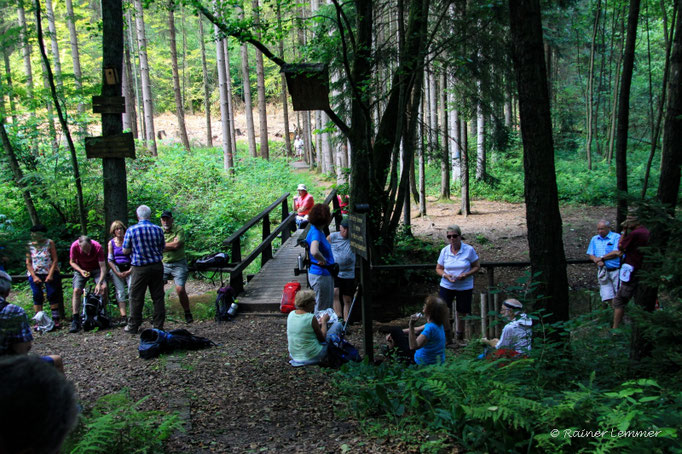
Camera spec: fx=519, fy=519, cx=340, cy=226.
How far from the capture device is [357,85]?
909cm

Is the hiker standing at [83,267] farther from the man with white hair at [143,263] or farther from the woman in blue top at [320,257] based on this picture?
the woman in blue top at [320,257]

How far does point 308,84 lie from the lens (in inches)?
303

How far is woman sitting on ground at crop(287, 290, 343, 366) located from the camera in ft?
19.4

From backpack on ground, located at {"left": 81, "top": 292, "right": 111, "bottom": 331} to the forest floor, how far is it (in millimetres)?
217

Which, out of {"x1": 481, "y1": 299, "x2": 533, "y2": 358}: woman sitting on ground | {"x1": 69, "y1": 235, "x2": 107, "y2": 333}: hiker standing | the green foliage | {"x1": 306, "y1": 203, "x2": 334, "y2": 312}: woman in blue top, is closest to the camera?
the green foliage

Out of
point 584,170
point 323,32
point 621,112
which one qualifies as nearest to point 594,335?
point 621,112

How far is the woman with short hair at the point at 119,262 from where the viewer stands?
803cm

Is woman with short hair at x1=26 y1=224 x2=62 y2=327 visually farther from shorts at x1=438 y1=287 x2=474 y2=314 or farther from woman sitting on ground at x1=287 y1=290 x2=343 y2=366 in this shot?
shorts at x1=438 y1=287 x2=474 y2=314

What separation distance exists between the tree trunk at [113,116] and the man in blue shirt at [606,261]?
7.45 meters

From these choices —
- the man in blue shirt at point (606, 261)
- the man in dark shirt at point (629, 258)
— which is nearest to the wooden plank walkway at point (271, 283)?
the man in blue shirt at point (606, 261)

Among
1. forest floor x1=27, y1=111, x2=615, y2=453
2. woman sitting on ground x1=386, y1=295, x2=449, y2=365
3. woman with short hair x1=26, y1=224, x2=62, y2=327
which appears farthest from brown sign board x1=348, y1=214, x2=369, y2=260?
woman with short hair x1=26, y1=224, x2=62, y2=327

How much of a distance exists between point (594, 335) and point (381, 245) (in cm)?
521

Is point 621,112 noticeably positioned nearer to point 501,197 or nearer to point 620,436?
point 620,436

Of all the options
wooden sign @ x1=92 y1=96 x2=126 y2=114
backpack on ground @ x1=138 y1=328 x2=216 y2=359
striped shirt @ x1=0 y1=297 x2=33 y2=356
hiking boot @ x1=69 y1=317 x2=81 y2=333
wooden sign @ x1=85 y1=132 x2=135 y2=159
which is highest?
wooden sign @ x1=92 y1=96 x2=126 y2=114
